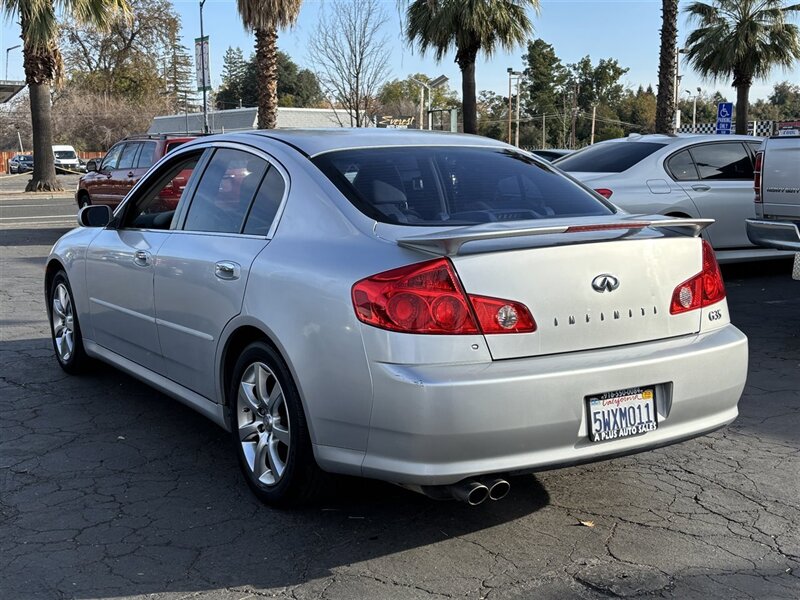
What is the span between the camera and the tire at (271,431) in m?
3.79

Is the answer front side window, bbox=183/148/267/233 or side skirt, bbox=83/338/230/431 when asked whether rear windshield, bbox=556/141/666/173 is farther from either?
front side window, bbox=183/148/267/233

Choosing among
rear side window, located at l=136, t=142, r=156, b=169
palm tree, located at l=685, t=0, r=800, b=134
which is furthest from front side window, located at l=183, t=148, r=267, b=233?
palm tree, located at l=685, t=0, r=800, b=134

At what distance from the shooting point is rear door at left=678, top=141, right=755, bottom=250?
1016 cm

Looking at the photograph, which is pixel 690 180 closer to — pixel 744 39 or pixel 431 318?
pixel 431 318

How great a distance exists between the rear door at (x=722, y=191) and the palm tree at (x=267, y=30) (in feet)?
47.6

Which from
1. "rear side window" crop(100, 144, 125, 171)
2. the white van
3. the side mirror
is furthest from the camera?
the white van

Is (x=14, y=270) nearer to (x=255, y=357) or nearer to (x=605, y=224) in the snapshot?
(x=255, y=357)

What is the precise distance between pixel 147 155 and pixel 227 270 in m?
12.2

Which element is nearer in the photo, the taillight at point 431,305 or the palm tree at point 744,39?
the taillight at point 431,305

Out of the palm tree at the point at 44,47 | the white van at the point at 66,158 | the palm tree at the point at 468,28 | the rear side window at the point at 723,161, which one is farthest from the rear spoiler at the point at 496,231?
the white van at the point at 66,158

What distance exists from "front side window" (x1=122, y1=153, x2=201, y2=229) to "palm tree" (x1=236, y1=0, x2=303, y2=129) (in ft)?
58.4

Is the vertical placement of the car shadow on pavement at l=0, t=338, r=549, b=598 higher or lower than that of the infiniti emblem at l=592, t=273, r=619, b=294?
lower

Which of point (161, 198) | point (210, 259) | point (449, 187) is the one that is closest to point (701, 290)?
point (449, 187)

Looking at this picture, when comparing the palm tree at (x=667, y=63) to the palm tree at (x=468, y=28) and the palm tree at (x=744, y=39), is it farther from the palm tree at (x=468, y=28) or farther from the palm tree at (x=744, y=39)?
the palm tree at (x=744, y=39)
